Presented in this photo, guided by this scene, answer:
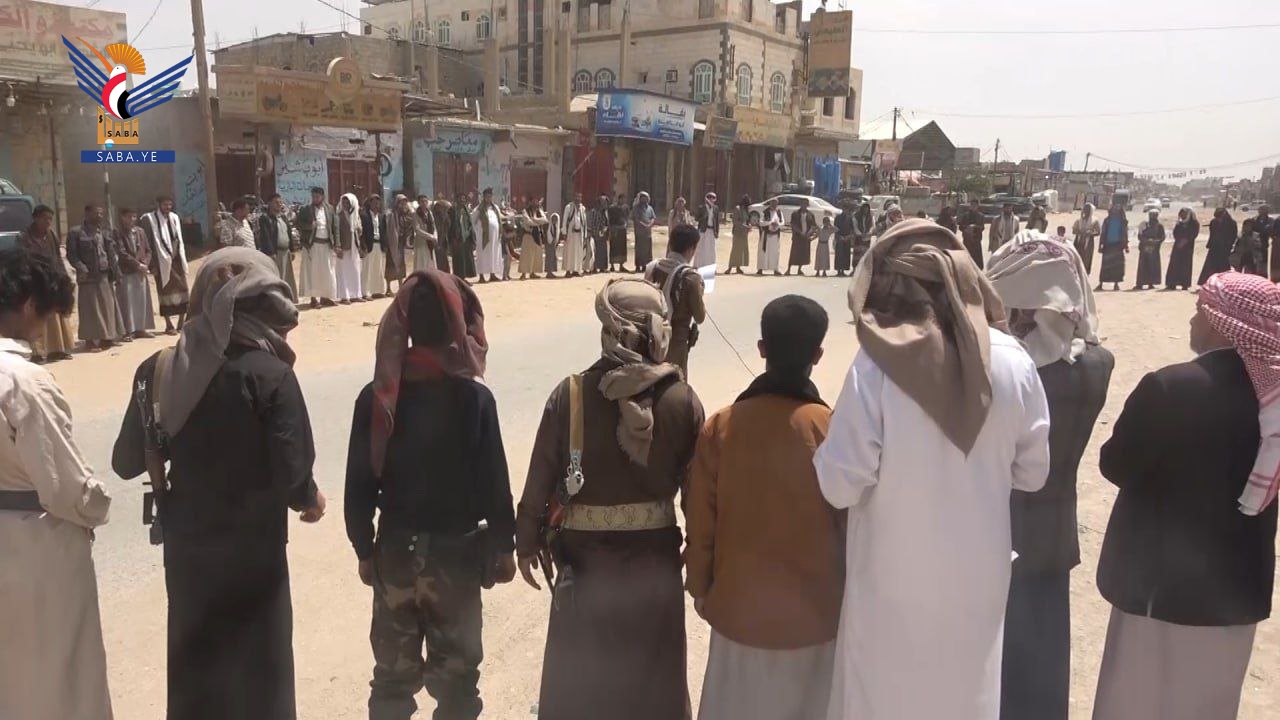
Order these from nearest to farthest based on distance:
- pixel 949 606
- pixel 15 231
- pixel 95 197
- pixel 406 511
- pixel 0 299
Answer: pixel 949 606, pixel 0 299, pixel 406 511, pixel 15 231, pixel 95 197

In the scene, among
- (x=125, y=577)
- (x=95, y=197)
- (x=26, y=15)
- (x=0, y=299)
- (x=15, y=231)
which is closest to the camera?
(x=0, y=299)

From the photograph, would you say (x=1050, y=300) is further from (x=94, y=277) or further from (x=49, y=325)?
Result: (x=94, y=277)

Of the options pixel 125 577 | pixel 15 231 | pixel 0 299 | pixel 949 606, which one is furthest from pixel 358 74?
pixel 949 606

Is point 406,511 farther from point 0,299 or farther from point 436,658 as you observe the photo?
point 0,299

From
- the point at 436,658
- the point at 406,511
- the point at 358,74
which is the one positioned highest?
the point at 358,74

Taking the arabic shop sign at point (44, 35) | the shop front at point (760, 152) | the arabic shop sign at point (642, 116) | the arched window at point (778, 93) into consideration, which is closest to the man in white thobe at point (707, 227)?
the arabic shop sign at point (642, 116)

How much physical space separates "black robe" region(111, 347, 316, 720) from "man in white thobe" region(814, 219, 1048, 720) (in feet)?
5.05

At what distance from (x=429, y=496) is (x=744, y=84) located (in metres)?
35.8

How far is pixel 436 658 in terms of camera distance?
9.14 ft

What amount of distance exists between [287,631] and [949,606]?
1968 mm

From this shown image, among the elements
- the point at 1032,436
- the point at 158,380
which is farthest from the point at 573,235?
the point at 1032,436

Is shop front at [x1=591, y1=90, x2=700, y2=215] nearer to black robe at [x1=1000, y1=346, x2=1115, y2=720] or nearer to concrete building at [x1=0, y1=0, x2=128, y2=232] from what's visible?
concrete building at [x1=0, y1=0, x2=128, y2=232]

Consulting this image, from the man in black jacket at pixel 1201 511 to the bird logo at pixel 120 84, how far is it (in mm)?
17927

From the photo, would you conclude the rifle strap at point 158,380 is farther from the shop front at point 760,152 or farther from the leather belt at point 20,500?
the shop front at point 760,152
